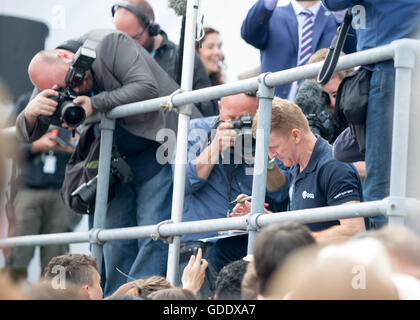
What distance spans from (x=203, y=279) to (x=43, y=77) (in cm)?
166

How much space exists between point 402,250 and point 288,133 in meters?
1.87

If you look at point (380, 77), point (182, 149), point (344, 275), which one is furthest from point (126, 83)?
point (344, 275)

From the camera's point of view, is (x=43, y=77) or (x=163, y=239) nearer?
(x=163, y=239)

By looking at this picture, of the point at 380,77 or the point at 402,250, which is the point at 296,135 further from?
the point at 402,250

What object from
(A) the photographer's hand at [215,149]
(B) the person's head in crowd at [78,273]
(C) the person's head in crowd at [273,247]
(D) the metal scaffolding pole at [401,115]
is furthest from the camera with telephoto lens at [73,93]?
(C) the person's head in crowd at [273,247]

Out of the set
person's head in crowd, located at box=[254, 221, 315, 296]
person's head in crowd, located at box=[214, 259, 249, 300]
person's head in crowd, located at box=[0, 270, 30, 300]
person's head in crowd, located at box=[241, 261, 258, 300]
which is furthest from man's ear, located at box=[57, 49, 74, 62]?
person's head in crowd, located at box=[0, 270, 30, 300]

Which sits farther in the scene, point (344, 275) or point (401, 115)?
point (401, 115)

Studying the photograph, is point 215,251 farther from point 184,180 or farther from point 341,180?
point 341,180

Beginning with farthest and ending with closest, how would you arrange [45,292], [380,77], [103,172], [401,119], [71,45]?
[71,45], [103,172], [380,77], [401,119], [45,292]

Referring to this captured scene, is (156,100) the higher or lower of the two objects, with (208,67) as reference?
lower

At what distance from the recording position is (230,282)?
10.9 ft

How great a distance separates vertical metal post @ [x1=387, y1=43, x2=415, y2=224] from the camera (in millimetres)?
3232

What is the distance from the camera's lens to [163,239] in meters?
4.30

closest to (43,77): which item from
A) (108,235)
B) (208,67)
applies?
(108,235)
